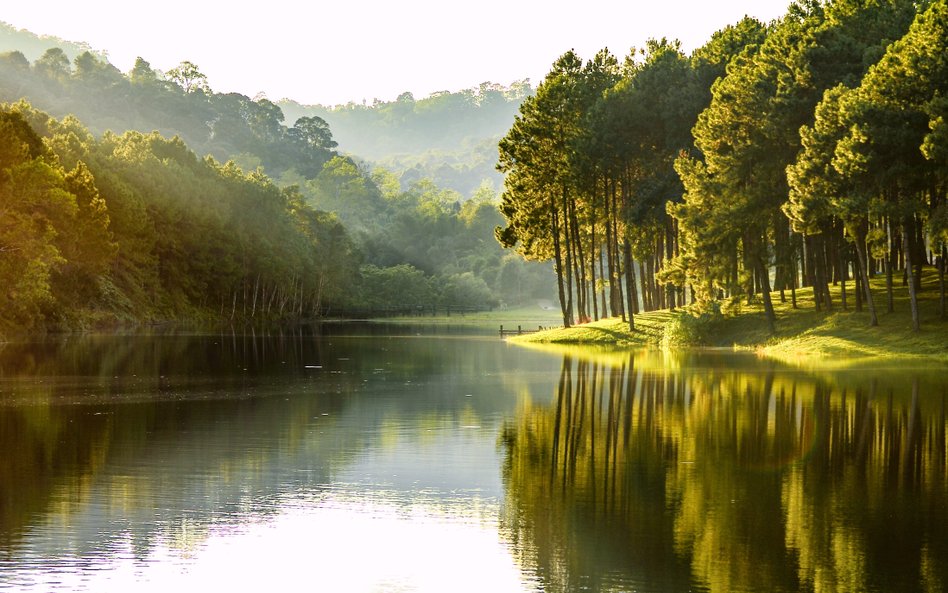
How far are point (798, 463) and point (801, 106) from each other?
141 feet

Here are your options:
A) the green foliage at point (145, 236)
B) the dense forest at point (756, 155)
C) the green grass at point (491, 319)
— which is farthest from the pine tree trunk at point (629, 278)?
the green grass at point (491, 319)

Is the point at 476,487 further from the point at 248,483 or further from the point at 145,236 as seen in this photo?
the point at 145,236

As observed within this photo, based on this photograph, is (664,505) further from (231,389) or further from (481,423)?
(231,389)

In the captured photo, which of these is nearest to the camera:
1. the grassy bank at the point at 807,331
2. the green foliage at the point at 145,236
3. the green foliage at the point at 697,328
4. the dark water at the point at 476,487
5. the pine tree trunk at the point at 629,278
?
the dark water at the point at 476,487

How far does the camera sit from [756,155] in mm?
66250

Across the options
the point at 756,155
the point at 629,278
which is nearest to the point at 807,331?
the point at 756,155

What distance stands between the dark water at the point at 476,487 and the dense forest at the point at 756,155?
15.6 metres

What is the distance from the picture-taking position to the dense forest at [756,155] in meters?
54.6

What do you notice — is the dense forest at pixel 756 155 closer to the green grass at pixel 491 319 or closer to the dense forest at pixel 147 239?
the dense forest at pixel 147 239

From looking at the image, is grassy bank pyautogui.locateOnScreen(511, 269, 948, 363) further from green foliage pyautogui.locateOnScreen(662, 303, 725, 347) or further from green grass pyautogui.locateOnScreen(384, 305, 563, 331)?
green grass pyautogui.locateOnScreen(384, 305, 563, 331)

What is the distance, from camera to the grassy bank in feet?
183

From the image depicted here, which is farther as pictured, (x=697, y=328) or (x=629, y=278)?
(x=629, y=278)

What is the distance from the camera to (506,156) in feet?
293

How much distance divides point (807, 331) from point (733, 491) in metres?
44.3
